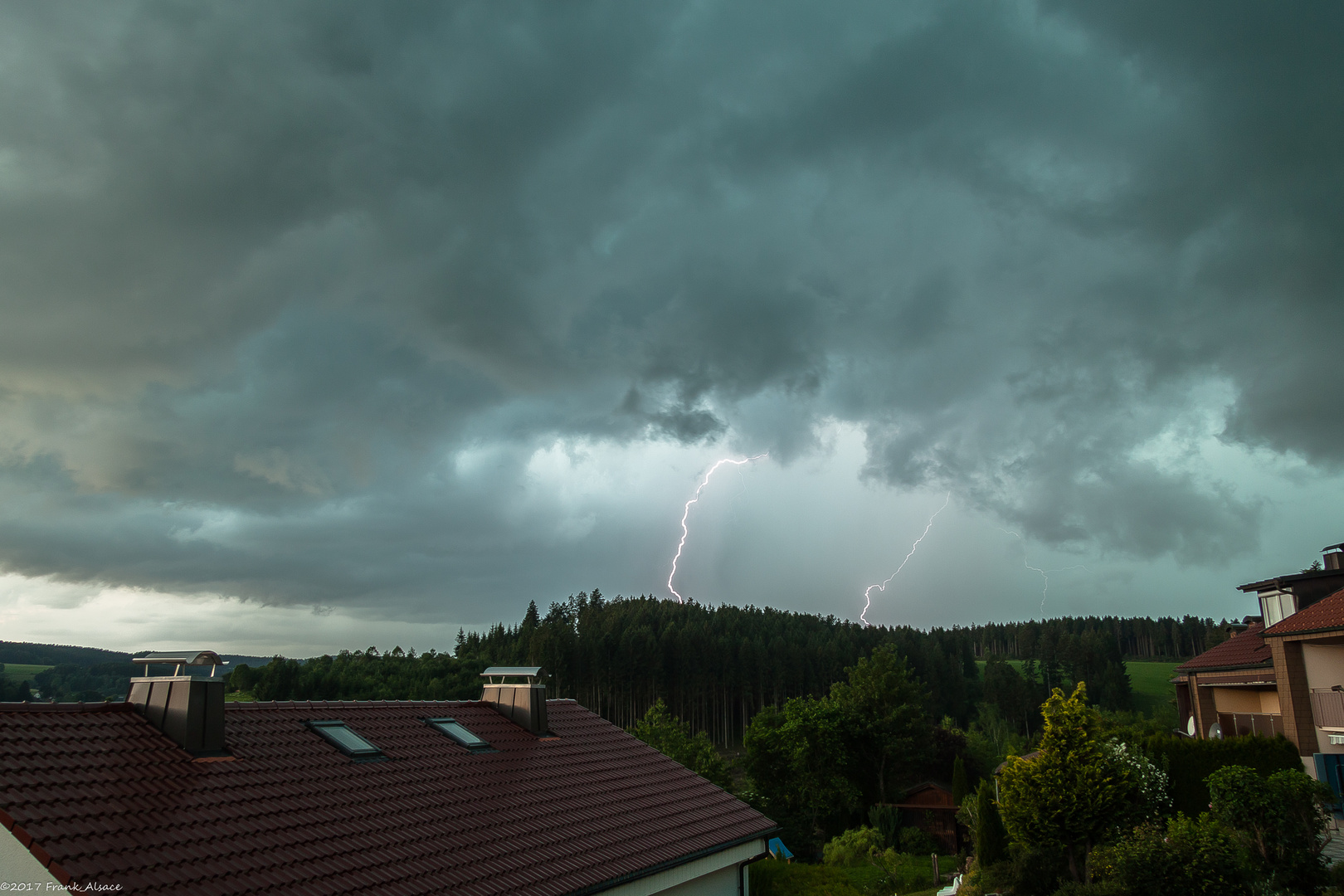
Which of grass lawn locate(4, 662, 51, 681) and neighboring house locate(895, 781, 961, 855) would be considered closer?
neighboring house locate(895, 781, 961, 855)

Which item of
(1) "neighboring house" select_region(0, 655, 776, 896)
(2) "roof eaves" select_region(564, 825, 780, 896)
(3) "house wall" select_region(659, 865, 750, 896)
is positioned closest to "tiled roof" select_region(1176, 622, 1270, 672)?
(2) "roof eaves" select_region(564, 825, 780, 896)

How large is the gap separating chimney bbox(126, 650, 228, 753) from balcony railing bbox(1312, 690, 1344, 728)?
28.0 m

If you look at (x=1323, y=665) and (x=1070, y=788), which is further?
(x=1323, y=665)

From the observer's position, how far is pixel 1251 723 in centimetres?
2511

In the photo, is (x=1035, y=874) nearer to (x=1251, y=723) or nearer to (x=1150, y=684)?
(x=1251, y=723)

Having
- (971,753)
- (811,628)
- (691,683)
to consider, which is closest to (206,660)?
(971,753)

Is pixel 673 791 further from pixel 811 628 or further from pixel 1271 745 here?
pixel 811 628

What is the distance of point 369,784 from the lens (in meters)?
11.0

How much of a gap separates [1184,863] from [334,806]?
581 inches

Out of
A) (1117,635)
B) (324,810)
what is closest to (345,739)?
(324,810)

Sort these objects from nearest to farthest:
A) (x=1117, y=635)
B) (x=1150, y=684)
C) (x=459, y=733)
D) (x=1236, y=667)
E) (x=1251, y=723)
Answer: (x=459, y=733)
(x=1251, y=723)
(x=1236, y=667)
(x=1150, y=684)
(x=1117, y=635)

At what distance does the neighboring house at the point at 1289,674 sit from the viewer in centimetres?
2109

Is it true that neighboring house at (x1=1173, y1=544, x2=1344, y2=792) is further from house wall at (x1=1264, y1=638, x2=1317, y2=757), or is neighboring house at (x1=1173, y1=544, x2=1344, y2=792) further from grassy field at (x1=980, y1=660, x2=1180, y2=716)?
grassy field at (x1=980, y1=660, x2=1180, y2=716)

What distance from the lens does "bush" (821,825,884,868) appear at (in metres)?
36.7
